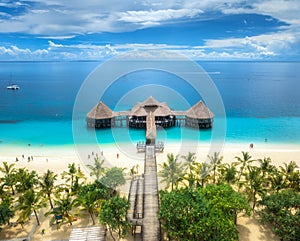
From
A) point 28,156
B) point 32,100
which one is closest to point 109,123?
point 28,156

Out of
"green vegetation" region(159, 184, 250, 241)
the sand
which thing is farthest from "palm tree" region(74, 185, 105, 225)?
"green vegetation" region(159, 184, 250, 241)

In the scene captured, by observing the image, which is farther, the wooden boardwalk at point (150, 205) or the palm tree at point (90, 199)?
the palm tree at point (90, 199)

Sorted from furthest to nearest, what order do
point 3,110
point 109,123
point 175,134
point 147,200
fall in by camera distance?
point 3,110, point 109,123, point 175,134, point 147,200

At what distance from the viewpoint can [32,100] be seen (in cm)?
6788

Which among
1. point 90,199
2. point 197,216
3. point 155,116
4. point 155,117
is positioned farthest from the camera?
point 155,117

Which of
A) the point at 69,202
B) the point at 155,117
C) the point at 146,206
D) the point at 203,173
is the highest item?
the point at 155,117

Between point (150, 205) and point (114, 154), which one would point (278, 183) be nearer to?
point (150, 205)

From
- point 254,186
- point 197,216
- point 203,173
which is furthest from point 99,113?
point 197,216

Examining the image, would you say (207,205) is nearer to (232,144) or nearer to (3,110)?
(232,144)

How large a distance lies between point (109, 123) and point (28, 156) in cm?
1345

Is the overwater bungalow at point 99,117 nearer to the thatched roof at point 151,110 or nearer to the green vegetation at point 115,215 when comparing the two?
the thatched roof at point 151,110

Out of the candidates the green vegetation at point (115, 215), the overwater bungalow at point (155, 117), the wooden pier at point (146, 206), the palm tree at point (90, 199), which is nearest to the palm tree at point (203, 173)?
the wooden pier at point (146, 206)

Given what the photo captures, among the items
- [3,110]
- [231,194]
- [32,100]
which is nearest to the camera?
[231,194]

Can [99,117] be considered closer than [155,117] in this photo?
Yes
